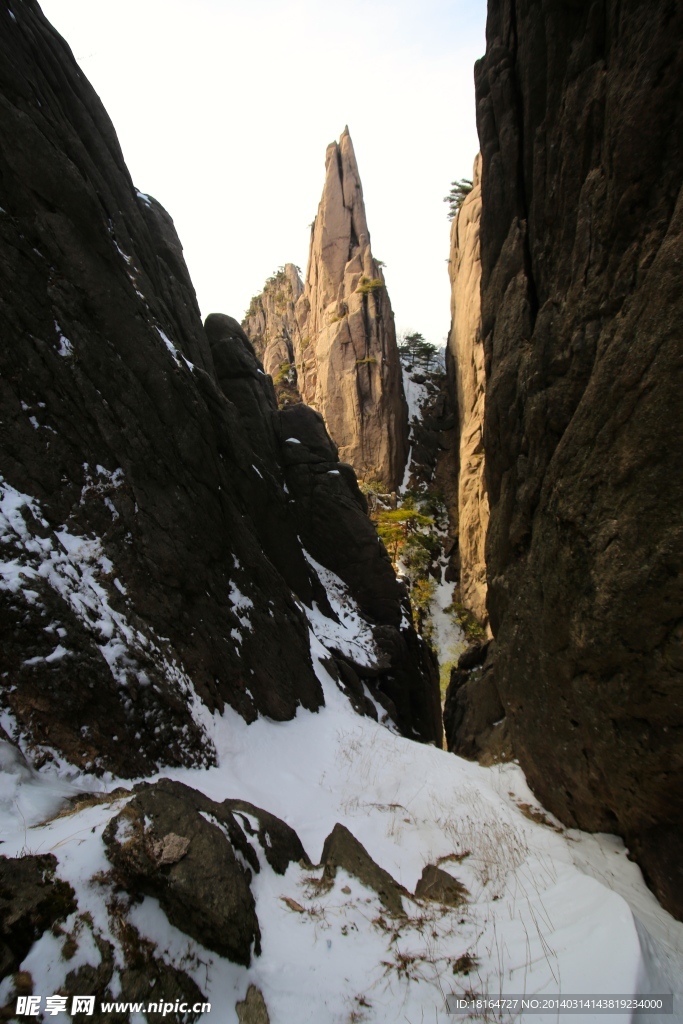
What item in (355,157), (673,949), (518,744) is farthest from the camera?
(355,157)

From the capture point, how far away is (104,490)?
24.5 ft

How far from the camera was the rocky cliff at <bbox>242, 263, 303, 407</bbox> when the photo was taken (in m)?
54.6

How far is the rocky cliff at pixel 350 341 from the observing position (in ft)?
143

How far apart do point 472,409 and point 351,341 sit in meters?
17.6

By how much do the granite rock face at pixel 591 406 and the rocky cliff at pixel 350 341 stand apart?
3418 centimetres

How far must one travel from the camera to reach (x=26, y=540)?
19.2ft

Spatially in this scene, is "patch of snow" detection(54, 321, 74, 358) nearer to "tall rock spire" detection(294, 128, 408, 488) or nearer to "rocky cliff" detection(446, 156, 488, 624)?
"rocky cliff" detection(446, 156, 488, 624)

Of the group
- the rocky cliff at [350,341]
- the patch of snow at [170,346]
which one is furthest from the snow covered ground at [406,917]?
the rocky cliff at [350,341]

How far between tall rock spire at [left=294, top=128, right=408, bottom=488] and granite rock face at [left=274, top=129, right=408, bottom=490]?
0.29 feet

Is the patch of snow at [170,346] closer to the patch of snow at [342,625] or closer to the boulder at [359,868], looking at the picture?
the boulder at [359,868]

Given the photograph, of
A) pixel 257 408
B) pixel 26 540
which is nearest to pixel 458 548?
pixel 257 408

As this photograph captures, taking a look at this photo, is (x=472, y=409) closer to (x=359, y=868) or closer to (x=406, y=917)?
(x=359, y=868)

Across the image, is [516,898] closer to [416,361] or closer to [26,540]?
[26,540]

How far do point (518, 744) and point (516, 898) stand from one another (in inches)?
138
